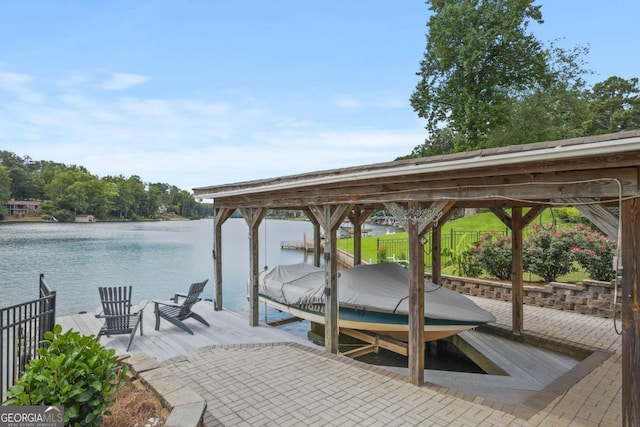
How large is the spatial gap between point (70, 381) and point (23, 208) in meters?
76.2

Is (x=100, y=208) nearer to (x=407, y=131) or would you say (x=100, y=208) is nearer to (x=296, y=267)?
(x=407, y=131)

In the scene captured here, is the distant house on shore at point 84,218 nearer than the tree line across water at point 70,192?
No

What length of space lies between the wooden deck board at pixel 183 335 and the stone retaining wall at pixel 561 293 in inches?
204

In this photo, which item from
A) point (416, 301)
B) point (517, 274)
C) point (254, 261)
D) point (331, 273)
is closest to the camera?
point (416, 301)

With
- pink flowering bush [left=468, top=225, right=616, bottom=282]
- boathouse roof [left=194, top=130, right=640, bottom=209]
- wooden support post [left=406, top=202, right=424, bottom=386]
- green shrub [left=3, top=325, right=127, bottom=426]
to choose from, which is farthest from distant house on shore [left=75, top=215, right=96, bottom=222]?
wooden support post [left=406, top=202, right=424, bottom=386]

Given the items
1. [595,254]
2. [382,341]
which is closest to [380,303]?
[382,341]

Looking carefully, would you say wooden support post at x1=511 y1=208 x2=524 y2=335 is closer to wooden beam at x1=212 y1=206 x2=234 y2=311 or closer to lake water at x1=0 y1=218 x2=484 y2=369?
lake water at x1=0 y1=218 x2=484 y2=369

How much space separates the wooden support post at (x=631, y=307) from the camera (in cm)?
273

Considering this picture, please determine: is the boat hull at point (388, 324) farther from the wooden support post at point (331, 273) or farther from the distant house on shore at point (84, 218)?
the distant house on shore at point (84, 218)

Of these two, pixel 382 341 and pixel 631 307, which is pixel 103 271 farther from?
pixel 631 307

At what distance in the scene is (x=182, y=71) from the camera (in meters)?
18.9

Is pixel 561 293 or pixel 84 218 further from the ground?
pixel 84 218

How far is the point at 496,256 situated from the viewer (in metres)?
9.57

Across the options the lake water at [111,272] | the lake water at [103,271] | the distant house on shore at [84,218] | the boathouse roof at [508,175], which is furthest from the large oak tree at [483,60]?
the distant house on shore at [84,218]
